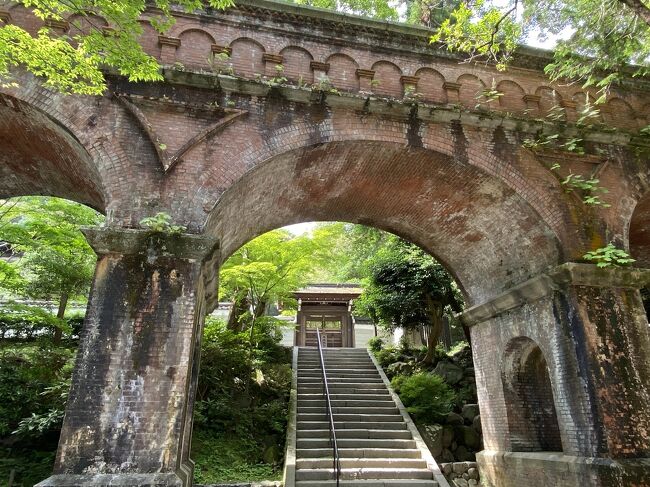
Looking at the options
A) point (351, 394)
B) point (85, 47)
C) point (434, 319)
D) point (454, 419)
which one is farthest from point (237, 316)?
point (85, 47)

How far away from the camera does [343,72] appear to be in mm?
7543

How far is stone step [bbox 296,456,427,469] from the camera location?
8250 mm

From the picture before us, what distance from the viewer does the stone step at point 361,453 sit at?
28.4 ft

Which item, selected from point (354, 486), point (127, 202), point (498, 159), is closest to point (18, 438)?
point (127, 202)

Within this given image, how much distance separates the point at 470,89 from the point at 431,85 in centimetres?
78

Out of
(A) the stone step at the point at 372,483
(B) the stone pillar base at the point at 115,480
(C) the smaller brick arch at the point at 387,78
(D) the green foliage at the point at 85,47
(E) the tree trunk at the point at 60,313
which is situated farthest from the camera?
(E) the tree trunk at the point at 60,313

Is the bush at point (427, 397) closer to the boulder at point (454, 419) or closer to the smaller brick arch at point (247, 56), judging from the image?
the boulder at point (454, 419)

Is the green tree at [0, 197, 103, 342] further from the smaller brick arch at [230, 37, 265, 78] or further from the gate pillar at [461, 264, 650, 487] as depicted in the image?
the gate pillar at [461, 264, 650, 487]

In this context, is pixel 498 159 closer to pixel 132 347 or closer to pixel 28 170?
pixel 132 347

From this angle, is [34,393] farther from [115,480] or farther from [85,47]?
[85,47]

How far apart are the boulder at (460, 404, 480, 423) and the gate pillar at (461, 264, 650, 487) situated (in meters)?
2.69

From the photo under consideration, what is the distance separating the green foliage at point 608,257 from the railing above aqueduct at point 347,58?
109 inches

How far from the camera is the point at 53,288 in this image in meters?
10.9

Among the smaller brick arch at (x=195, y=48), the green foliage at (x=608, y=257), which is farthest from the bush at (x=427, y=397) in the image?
the smaller brick arch at (x=195, y=48)
